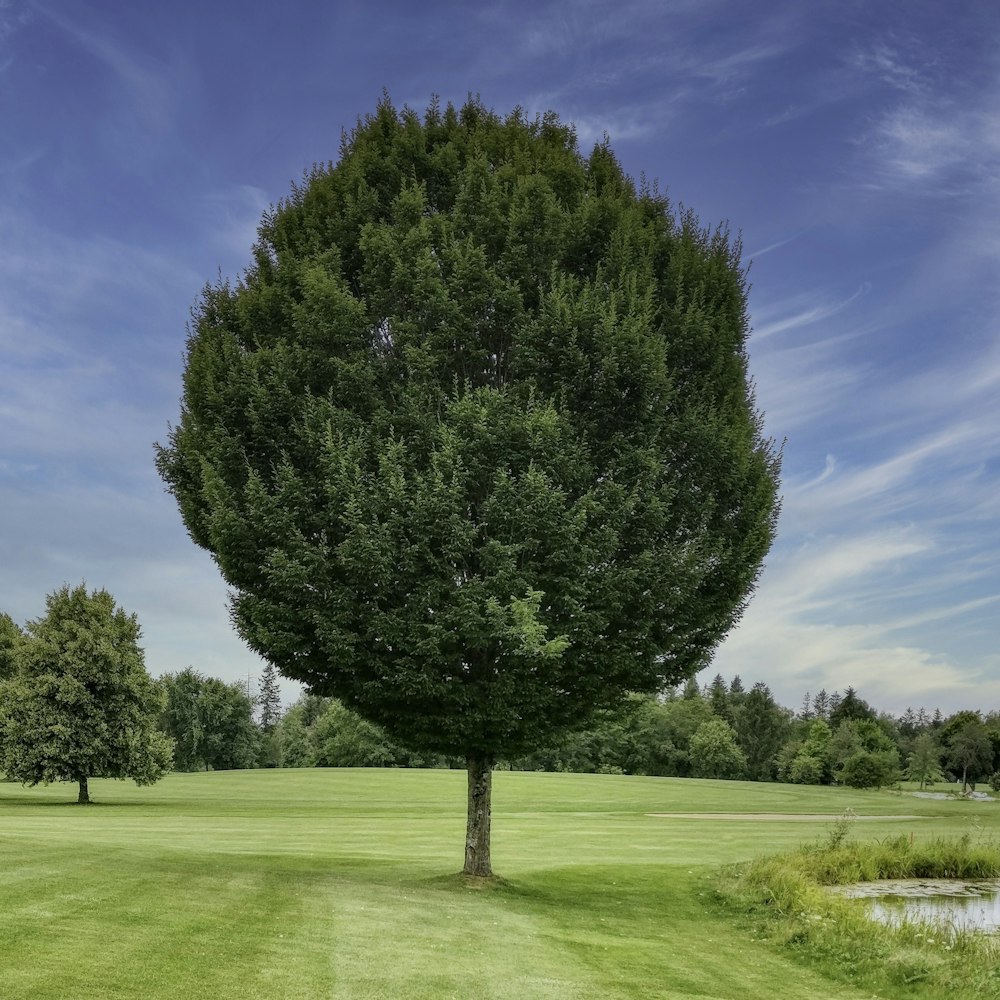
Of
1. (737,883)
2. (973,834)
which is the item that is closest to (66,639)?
(737,883)

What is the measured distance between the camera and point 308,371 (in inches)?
722

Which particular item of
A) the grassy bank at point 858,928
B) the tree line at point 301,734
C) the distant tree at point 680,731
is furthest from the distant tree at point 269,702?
the grassy bank at point 858,928

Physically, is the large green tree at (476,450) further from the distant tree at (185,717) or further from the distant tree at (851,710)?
the distant tree at (851,710)

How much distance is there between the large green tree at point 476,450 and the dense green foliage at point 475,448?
61 mm

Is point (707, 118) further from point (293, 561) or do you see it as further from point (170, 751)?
point (170, 751)

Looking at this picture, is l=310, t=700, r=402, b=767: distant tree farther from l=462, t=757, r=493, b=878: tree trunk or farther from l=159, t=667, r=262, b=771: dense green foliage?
l=462, t=757, r=493, b=878: tree trunk

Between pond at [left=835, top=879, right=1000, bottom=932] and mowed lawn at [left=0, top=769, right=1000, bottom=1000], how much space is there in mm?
3789

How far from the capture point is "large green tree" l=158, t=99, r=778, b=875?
16203mm

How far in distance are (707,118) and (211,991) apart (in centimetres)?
2071

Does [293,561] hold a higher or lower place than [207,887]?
higher

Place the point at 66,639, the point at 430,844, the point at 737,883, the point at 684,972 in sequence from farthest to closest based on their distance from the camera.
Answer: the point at 66,639 < the point at 430,844 < the point at 737,883 < the point at 684,972

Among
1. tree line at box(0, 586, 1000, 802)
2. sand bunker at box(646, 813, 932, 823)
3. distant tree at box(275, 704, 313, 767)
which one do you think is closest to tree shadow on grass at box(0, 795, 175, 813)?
tree line at box(0, 586, 1000, 802)

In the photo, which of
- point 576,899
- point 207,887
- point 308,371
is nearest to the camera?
point 207,887

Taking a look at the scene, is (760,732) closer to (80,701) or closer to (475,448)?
(80,701)
